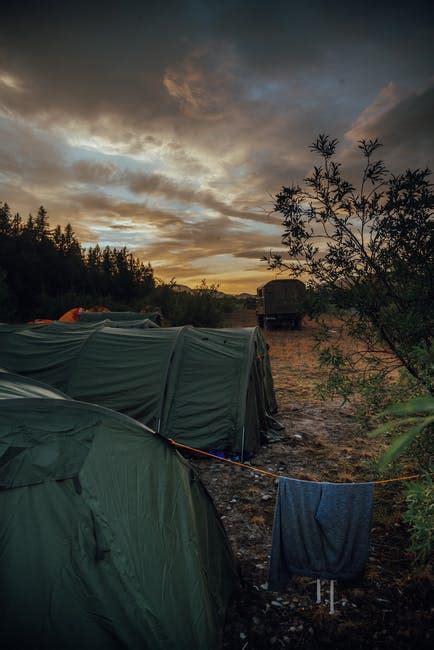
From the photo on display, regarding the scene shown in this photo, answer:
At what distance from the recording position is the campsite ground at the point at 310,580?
11.5 ft

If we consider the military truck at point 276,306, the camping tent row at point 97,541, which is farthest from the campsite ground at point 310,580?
the military truck at point 276,306

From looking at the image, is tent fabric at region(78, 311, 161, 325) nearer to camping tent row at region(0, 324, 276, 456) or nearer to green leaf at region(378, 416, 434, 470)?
camping tent row at region(0, 324, 276, 456)

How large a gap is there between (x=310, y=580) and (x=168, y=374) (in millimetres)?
4302

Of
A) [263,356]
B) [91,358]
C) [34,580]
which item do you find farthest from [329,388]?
[91,358]

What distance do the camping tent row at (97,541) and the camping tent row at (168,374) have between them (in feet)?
11.3

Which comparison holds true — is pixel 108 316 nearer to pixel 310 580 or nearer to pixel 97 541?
pixel 310 580

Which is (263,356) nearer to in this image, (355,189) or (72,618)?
(355,189)

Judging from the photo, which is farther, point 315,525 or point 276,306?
point 276,306

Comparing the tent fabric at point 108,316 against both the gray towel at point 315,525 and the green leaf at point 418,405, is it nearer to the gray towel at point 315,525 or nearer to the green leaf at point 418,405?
the gray towel at point 315,525

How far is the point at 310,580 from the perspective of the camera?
4.30 m

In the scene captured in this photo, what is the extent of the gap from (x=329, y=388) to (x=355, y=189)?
2.51 metres

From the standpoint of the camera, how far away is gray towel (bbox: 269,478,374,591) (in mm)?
3875

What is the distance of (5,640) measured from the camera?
2.70 m

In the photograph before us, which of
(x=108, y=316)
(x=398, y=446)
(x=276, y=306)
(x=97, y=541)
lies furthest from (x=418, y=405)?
(x=276, y=306)
